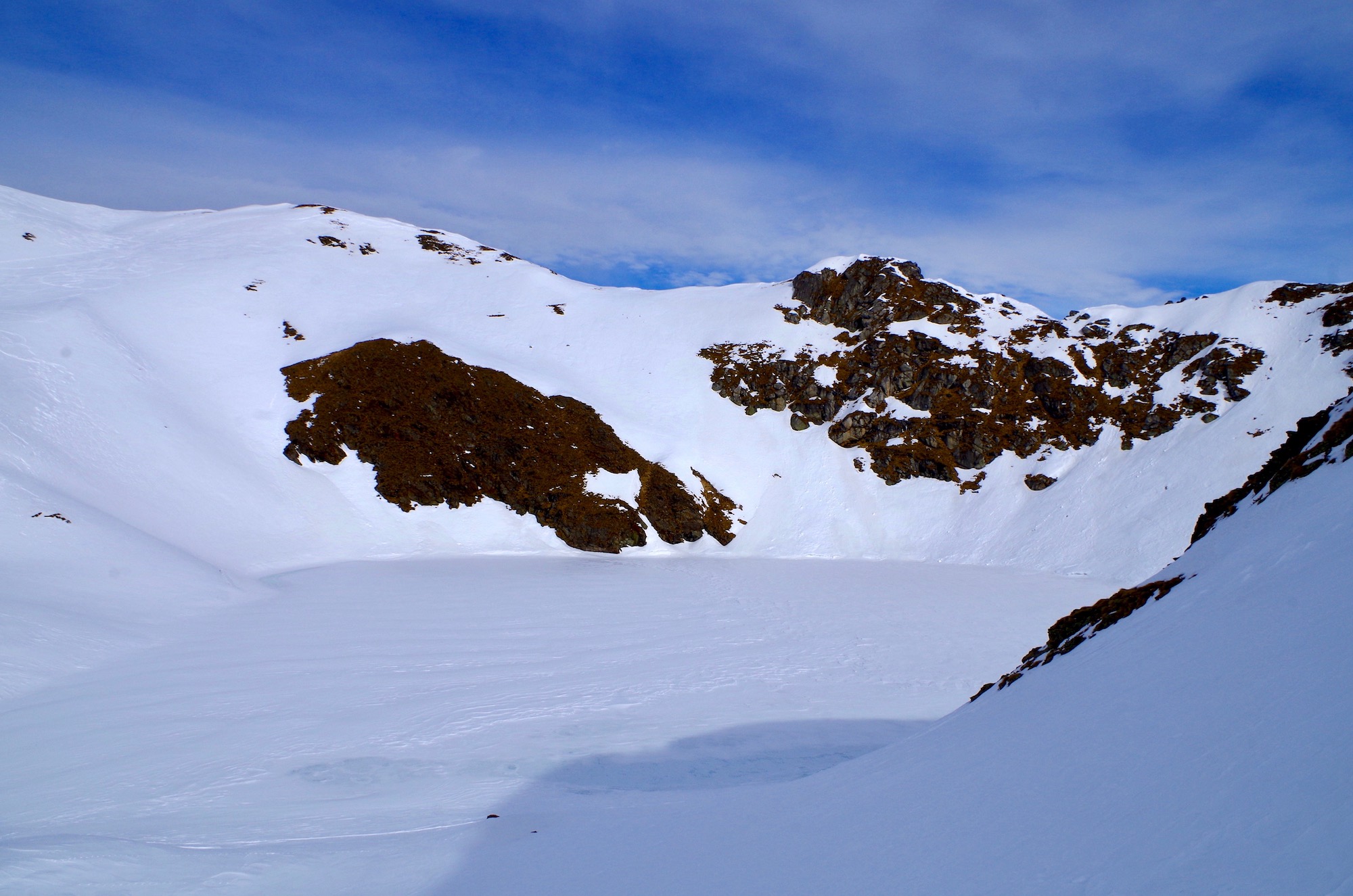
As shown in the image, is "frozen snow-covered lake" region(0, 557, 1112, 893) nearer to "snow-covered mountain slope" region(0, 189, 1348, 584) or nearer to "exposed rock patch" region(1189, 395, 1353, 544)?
A: "exposed rock patch" region(1189, 395, 1353, 544)

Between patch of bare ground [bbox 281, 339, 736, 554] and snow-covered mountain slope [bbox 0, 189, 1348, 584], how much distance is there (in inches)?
24.7

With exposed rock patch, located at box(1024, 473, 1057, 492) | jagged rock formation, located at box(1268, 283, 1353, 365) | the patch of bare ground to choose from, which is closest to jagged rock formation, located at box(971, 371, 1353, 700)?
the patch of bare ground

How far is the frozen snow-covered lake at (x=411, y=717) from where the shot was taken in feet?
23.6

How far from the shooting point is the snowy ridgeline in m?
4.18

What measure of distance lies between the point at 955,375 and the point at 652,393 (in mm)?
20692

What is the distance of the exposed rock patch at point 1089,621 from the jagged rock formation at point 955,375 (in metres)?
32.3

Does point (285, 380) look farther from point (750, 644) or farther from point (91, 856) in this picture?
point (91, 856)

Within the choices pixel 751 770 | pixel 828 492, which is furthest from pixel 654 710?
pixel 828 492

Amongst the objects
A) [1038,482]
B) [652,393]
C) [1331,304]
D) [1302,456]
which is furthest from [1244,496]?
[1331,304]

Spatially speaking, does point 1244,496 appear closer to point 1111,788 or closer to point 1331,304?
point 1111,788

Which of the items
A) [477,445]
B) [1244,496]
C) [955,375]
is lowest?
[1244,496]

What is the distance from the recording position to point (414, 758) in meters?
9.95

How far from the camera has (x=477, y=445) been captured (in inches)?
1362

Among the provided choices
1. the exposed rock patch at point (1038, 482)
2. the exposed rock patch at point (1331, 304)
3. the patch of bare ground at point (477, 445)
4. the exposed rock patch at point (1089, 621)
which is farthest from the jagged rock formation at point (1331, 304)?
the exposed rock patch at point (1089, 621)
